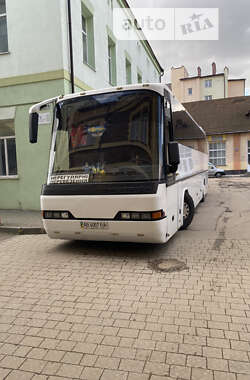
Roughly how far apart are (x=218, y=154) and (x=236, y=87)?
99.1ft

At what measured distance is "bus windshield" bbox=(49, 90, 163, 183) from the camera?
5.44m

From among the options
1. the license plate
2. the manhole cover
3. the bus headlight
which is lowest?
the manhole cover

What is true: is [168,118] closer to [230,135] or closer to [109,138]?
[109,138]

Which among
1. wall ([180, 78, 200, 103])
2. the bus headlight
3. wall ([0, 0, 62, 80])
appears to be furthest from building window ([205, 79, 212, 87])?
the bus headlight

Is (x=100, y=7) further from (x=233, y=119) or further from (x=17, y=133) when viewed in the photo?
(x=233, y=119)

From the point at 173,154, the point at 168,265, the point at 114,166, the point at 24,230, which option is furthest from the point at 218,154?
the point at 168,265

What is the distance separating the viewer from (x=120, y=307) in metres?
3.84

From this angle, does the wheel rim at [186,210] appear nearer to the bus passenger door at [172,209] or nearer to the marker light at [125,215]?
the bus passenger door at [172,209]

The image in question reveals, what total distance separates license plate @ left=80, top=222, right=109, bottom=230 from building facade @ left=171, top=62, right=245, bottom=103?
51305 mm

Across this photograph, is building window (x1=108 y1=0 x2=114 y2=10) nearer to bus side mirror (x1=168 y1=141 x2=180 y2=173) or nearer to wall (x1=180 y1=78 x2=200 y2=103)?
bus side mirror (x1=168 y1=141 x2=180 y2=173)

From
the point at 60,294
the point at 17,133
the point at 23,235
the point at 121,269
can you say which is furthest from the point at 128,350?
the point at 17,133

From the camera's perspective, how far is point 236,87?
5734cm

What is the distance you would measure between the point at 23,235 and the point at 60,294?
4.21 m

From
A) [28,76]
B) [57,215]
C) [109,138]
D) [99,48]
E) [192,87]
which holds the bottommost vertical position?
[57,215]
